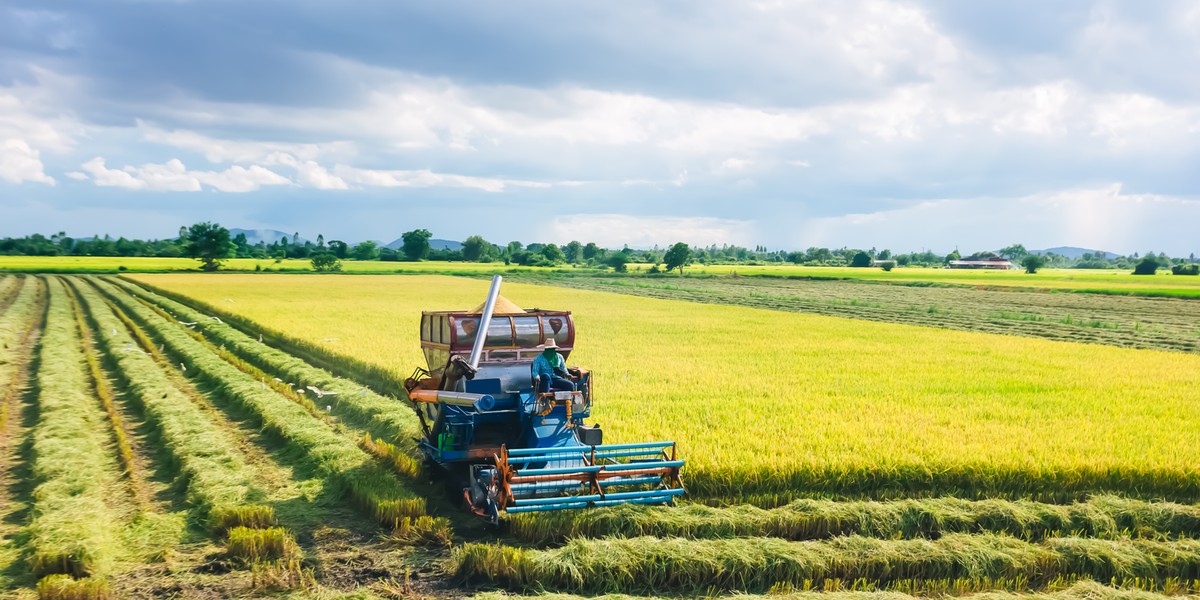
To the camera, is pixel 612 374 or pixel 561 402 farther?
pixel 612 374

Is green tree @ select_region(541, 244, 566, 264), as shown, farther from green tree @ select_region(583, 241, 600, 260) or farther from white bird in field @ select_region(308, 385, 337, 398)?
white bird in field @ select_region(308, 385, 337, 398)

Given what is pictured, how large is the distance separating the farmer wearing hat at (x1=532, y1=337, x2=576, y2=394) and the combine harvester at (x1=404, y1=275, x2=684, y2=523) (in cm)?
14

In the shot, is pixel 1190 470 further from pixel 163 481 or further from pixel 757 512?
pixel 163 481

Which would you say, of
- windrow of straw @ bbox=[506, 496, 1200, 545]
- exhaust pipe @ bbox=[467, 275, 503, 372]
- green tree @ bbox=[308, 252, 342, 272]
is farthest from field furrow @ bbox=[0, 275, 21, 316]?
green tree @ bbox=[308, 252, 342, 272]

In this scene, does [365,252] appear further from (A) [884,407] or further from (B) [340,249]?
(A) [884,407]

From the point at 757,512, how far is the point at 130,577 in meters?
6.12

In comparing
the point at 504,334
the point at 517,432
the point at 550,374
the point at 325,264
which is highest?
the point at 504,334

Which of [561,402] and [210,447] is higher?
[561,402]

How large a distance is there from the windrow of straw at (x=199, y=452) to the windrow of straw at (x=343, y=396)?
197 cm

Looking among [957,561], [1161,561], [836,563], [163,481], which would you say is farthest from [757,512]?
[163,481]

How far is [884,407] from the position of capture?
13609 mm

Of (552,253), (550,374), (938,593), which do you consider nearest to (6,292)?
(550,374)

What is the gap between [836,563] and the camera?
748 centimetres

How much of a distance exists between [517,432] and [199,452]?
15.7ft
